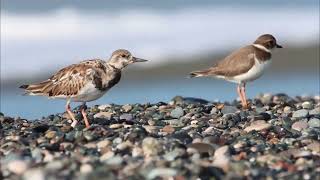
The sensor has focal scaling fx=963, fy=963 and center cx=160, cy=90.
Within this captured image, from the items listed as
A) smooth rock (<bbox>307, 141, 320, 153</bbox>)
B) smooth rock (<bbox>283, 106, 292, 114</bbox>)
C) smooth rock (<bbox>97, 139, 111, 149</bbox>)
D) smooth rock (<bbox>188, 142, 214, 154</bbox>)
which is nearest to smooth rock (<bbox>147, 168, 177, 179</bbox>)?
smooth rock (<bbox>188, 142, 214, 154</bbox>)

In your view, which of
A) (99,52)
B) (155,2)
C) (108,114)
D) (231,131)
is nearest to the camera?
(231,131)

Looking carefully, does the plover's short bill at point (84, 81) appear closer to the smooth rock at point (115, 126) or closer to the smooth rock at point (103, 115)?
the smooth rock at point (115, 126)

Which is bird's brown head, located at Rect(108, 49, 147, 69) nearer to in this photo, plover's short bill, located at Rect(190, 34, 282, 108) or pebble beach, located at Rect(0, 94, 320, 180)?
pebble beach, located at Rect(0, 94, 320, 180)

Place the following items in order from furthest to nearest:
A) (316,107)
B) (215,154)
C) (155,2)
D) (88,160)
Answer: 1. (155,2)
2. (316,107)
3. (215,154)
4. (88,160)

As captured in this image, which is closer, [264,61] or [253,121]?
[253,121]

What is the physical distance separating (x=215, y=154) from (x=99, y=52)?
14.5 m

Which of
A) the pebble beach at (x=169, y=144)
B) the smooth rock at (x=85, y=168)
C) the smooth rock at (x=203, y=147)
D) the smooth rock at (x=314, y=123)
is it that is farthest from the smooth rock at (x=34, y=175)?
the smooth rock at (x=314, y=123)

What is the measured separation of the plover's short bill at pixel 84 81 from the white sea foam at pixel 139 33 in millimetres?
9903

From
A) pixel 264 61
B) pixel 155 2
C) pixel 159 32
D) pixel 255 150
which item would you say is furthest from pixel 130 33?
pixel 255 150

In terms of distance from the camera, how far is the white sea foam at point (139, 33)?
22031 millimetres

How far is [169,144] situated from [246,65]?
13.7 ft

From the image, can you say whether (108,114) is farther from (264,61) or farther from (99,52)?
(99,52)

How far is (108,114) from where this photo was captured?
36.7 feet

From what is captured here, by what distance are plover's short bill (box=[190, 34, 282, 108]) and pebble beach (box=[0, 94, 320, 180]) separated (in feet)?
1.59
